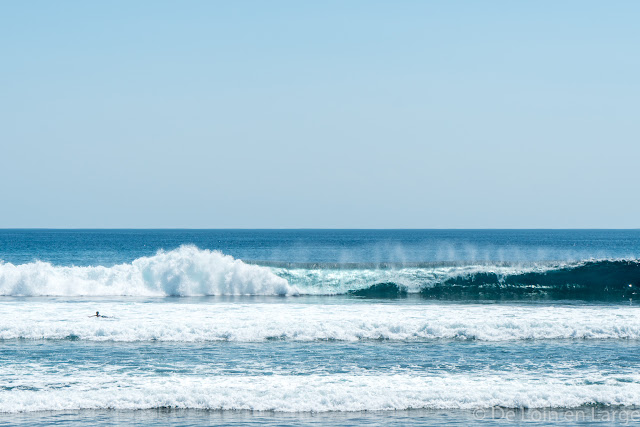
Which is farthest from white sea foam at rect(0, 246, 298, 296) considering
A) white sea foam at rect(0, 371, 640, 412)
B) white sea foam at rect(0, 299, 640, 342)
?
white sea foam at rect(0, 371, 640, 412)

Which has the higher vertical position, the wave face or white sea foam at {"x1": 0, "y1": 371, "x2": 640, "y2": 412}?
the wave face

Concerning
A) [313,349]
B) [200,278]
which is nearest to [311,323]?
[313,349]

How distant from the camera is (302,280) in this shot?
33.0m

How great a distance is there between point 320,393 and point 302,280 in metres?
20.5

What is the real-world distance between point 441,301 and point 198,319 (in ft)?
38.1

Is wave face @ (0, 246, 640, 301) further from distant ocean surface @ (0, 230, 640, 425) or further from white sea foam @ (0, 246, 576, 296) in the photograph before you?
distant ocean surface @ (0, 230, 640, 425)

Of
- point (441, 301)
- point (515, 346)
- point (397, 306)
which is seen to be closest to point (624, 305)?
point (441, 301)

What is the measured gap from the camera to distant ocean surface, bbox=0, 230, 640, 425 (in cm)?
1190

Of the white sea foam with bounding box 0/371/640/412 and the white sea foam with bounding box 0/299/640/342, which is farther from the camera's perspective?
the white sea foam with bounding box 0/299/640/342

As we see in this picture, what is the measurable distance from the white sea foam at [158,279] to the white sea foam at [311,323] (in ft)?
24.4

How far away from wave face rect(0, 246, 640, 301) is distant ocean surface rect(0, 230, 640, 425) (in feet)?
0.34

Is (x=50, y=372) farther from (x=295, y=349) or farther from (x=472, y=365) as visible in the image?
(x=472, y=365)

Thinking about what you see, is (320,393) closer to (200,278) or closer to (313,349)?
(313,349)

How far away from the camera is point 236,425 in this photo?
10953 mm
